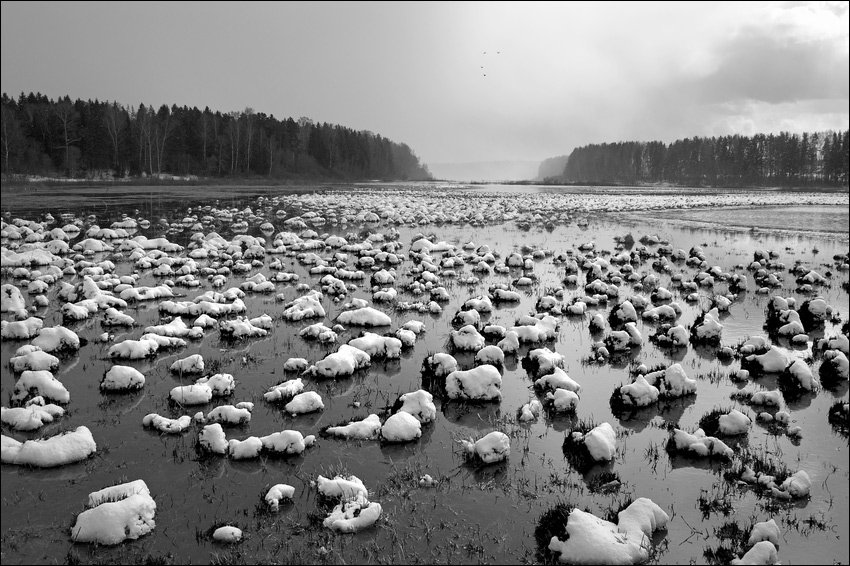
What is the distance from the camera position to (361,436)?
9.45 m

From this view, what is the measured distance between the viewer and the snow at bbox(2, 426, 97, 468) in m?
8.20

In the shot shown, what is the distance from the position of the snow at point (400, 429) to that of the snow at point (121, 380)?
5175mm

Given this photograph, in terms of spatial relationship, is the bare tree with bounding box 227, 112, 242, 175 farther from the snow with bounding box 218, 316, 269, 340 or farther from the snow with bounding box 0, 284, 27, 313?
the snow with bounding box 218, 316, 269, 340

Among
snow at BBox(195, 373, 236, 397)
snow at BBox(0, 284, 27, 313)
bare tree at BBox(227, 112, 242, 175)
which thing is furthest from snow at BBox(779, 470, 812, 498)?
bare tree at BBox(227, 112, 242, 175)

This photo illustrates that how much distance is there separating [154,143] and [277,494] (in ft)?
303

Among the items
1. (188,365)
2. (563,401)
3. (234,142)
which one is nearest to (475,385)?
(563,401)

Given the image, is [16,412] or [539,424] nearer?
[16,412]

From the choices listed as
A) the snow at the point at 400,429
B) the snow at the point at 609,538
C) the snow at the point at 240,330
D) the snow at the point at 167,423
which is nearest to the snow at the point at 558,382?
the snow at the point at 400,429

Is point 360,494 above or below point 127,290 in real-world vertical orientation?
below

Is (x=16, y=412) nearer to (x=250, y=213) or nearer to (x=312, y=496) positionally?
(x=312, y=496)

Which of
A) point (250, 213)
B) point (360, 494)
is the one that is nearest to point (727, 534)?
point (360, 494)

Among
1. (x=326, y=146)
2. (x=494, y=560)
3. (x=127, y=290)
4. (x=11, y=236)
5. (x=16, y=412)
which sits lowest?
(x=494, y=560)

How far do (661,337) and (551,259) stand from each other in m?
13.2

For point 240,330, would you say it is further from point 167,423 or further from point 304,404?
point 167,423
